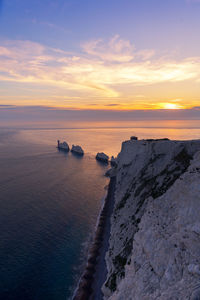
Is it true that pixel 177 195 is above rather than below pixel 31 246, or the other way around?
above

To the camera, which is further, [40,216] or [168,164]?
[40,216]

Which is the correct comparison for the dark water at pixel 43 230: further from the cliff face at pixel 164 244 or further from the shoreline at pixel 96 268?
the cliff face at pixel 164 244

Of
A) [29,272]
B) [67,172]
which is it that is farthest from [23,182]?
[29,272]

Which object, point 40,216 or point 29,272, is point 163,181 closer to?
point 29,272

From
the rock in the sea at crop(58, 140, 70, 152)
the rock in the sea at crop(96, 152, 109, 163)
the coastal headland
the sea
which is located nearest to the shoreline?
the coastal headland

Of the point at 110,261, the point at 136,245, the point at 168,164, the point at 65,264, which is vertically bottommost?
the point at 65,264

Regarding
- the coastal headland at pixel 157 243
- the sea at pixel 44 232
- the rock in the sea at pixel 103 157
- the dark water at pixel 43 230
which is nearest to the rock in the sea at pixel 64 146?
the rock in the sea at pixel 103 157
